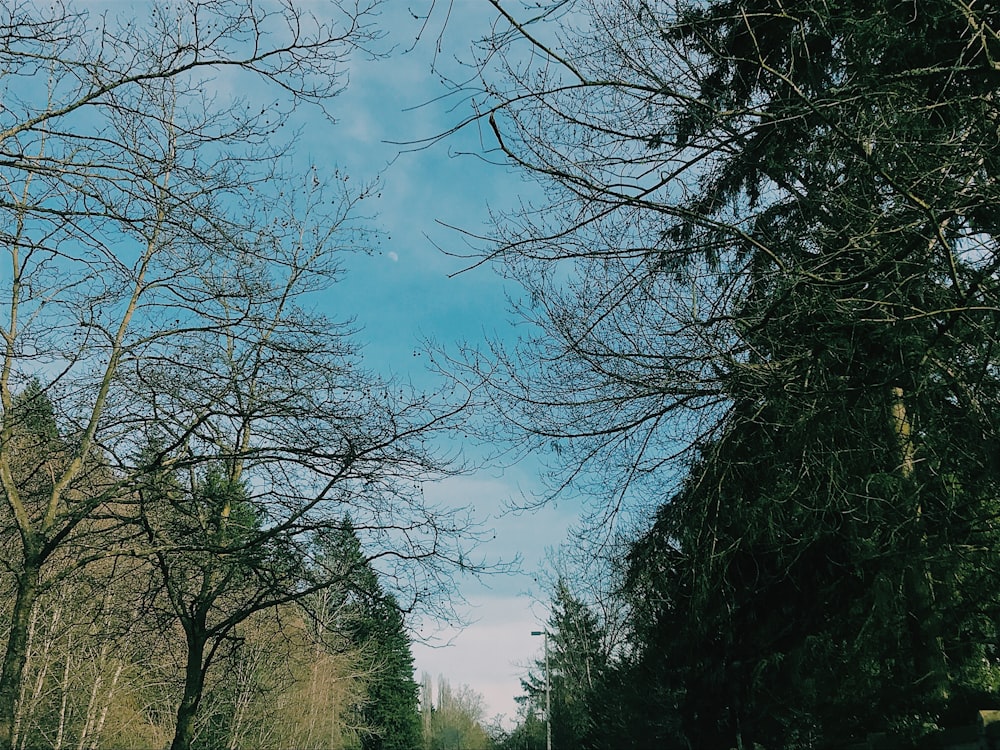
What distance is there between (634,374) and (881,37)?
297 centimetres

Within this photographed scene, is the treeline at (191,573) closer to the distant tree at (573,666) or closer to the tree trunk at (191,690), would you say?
the tree trunk at (191,690)

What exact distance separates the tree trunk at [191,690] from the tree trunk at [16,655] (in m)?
2.69

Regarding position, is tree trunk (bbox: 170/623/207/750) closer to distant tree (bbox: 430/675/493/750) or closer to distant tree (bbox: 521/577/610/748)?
distant tree (bbox: 521/577/610/748)

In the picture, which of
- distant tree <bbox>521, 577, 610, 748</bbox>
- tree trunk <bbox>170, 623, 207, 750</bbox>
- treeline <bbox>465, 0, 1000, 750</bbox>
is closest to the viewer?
treeline <bbox>465, 0, 1000, 750</bbox>

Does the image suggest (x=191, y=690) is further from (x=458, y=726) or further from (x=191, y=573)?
(x=458, y=726)

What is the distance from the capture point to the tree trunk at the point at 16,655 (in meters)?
6.71

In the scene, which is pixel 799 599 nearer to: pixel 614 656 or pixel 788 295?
pixel 788 295

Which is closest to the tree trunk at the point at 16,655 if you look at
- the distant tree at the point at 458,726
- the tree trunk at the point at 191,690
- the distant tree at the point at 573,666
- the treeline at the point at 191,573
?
the treeline at the point at 191,573

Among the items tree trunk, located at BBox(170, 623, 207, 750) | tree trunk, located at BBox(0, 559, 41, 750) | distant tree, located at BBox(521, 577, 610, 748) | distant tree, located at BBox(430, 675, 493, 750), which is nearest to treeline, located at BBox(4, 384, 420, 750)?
tree trunk, located at BBox(170, 623, 207, 750)

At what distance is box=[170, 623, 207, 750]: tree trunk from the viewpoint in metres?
9.59

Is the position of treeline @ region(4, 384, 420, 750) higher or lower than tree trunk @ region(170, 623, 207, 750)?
higher

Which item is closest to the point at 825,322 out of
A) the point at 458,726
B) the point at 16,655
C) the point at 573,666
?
the point at 16,655

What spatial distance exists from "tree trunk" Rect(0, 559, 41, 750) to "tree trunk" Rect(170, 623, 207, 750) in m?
2.69

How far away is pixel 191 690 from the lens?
382 inches
